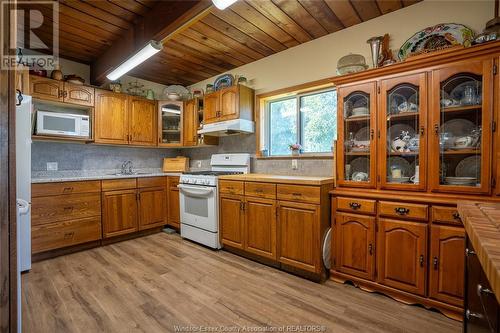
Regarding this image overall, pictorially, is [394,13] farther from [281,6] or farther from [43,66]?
[43,66]

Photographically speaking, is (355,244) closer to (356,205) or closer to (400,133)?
(356,205)

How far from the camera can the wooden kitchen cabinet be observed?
3658mm

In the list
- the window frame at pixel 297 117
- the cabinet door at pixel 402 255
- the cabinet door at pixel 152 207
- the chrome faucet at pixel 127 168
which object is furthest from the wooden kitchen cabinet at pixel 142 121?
the cabinet door at pixel 402 255

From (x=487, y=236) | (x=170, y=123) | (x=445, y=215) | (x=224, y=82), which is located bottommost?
(x=445, y=215)

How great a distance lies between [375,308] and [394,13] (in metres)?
2.61

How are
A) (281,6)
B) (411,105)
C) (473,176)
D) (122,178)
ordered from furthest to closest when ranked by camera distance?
(122,178)
(281,6)
(411,105)
(473,176)

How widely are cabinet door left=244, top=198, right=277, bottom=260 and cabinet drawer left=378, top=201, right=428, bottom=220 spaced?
38.7 inches

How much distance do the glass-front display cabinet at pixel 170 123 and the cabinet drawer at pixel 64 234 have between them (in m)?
1.56

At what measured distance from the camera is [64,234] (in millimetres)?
2809

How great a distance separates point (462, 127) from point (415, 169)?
44 centimetres

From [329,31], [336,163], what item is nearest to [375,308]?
[336,163]

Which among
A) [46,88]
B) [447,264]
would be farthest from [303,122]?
[46,88]

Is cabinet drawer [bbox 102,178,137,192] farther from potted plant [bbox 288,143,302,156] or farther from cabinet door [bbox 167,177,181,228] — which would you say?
potted plant [bbox 288,143,302,156]

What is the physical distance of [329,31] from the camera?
2625 millimetres
